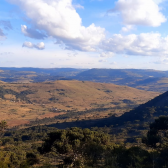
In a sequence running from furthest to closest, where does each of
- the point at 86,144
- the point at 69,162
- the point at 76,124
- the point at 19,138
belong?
the point at 76,124
the point at 19,138
the point at 86,144
the point at 69,162

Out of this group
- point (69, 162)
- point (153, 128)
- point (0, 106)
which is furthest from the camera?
point (0, 106)

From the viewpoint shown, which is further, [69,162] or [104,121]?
[104,121]

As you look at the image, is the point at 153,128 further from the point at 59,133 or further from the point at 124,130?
the point at 124,130

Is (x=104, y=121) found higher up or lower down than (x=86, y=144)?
lower down

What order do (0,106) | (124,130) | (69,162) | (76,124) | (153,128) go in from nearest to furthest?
(69,162)
(153,128)
(124,130)
(76,124)
(0,106)

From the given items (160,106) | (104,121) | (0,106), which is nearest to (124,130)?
(104,121)

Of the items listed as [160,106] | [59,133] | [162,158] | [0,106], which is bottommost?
[0,106]

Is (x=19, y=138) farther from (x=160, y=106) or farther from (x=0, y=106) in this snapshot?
(x=0, y=106)

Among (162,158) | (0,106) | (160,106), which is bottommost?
(0,106)

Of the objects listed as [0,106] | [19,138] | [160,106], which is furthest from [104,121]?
[0,106]
